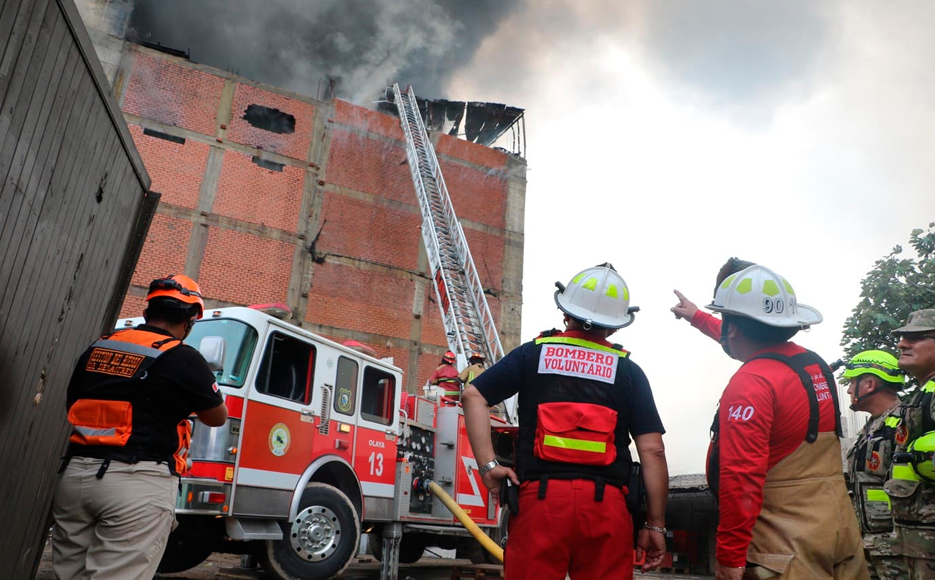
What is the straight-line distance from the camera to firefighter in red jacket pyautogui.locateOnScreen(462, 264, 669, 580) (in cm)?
247

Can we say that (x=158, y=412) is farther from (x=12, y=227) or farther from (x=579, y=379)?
(x=579, y=379)

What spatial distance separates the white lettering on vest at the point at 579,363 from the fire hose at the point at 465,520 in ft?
16.4

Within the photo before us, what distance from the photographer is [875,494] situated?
4.16 m

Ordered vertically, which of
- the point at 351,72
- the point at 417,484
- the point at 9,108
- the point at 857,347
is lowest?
the point at 417,484

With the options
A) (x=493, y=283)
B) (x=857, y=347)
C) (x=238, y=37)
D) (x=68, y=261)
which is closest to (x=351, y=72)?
(x=238, y=37)

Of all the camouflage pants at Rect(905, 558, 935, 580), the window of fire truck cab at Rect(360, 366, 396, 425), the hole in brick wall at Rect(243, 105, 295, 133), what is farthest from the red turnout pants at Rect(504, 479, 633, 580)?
the hole in brick wall at Rect(243, 105, 295, 133)

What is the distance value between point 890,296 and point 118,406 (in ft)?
46.8

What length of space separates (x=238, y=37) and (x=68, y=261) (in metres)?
19.3

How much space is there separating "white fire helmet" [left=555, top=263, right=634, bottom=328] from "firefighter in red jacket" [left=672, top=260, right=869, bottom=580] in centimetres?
48

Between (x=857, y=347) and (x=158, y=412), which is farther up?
(x=857, y=347)

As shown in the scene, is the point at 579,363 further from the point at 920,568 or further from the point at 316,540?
the point at 316,540

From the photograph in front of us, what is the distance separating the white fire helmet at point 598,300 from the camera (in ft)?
9.37

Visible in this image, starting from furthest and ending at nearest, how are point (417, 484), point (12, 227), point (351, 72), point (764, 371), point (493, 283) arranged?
point (351, 72)
point (493, 283)
point (417, 484)
point (764, 371)
point (12, 227)

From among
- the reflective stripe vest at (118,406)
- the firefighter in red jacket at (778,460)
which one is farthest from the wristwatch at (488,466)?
the reflective stripe vest at (118,406)
